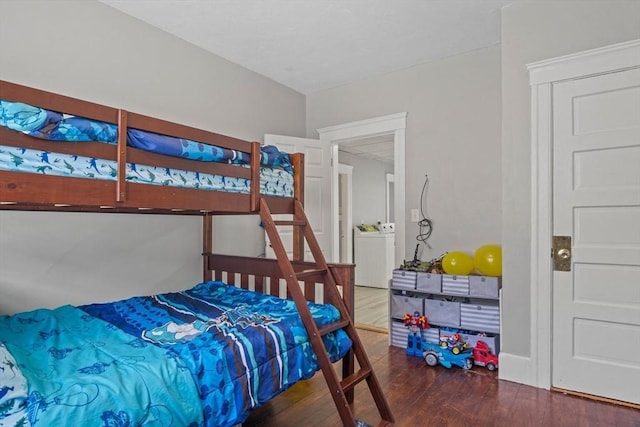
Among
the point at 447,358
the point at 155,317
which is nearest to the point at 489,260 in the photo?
the point at 447,358

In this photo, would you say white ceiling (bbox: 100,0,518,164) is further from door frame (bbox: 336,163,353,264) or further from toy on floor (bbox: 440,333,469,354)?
door frame (bbox: 336,163,353,264)

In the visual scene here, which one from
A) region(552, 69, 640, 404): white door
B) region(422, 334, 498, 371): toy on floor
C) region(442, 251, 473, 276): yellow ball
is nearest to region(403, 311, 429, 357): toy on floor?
region(422, 334, 498, 371): toy on floor

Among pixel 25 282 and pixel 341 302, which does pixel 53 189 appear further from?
pixel 341 302

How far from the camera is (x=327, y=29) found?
289cm

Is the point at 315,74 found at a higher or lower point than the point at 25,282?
higher

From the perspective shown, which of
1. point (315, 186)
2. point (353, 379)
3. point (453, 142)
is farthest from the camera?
point (315, 186)

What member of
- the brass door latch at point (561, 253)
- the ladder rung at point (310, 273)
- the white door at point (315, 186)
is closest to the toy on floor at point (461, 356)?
the brass door latch at point (561, 253)

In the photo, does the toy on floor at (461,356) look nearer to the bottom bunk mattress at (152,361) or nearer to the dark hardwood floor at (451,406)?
the dark hardwood floor at (451,406)

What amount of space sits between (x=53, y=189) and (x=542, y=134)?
2.70m

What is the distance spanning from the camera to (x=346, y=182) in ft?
20.4

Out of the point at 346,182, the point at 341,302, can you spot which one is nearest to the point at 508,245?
the point at 341,302

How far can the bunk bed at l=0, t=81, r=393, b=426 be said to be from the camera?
3.95ft

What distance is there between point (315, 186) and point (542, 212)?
2160 millimetres

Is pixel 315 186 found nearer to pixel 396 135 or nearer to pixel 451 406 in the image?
pixel 396 135
